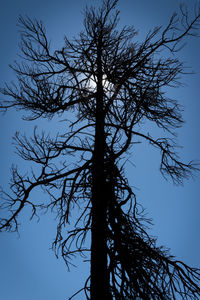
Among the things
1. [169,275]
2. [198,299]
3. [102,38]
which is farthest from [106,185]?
[102,38]

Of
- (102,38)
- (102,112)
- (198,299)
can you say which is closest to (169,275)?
(198,299)

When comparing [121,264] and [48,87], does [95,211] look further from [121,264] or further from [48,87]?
[48,87]

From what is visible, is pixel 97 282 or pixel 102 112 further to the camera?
pixel 102 112

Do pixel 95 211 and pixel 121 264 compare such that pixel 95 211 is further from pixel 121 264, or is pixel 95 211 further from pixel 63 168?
pixel 63 168

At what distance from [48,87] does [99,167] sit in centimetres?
177

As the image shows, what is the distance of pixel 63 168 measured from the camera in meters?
4.09

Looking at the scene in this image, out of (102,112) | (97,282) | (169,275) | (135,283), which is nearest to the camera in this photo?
(97,282)

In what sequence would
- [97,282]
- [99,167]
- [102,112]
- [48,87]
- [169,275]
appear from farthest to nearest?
[48,87] < [102,112] < [99,167] < [169,275] < [97,282]

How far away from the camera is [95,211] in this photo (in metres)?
3.18

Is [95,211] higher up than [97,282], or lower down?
higher up

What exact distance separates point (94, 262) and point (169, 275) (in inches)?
44.5

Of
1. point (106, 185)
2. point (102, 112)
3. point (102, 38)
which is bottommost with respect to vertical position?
point (106, 185)

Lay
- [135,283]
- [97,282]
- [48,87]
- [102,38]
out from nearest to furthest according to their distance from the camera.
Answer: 1. [97,282]
2. [135,283]
3. [48,87]
4. [102,38]

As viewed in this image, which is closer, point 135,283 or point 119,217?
point 135,283
